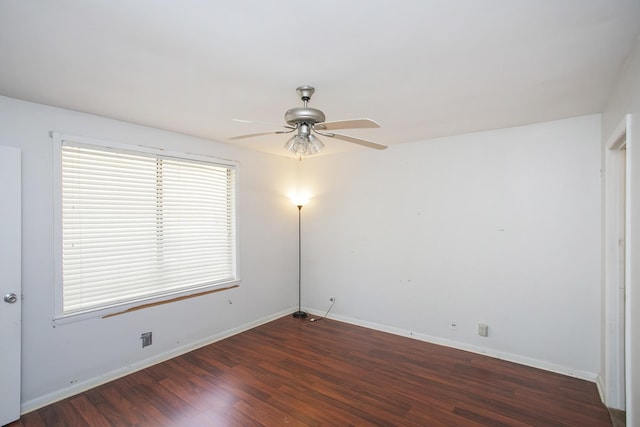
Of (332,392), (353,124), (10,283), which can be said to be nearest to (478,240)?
(332,392)

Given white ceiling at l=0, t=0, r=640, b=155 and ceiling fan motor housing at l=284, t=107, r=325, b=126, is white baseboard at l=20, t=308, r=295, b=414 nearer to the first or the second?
white ceiling at l=0, t=0, r=640, b=155

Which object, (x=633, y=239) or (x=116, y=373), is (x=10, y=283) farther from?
(x=633, y=239)

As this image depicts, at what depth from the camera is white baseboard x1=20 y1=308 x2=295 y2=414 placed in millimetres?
2516

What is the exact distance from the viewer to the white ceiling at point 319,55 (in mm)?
1406

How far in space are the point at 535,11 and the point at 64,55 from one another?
2524 mm

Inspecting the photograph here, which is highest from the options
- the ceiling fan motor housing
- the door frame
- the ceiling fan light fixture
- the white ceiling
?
the white ceiling

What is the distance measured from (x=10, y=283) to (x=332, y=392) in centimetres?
274

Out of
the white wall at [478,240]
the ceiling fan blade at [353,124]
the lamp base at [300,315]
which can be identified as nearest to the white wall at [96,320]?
the lamp base at [300,315]

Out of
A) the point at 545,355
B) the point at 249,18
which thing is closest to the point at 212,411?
the point at 249,18

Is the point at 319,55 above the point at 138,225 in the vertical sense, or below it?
above

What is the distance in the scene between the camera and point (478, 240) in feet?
11.5

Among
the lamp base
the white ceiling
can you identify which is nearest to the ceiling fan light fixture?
the white ceiling

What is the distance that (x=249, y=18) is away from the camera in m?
1.46

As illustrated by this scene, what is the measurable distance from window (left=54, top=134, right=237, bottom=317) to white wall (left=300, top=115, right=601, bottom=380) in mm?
1678
